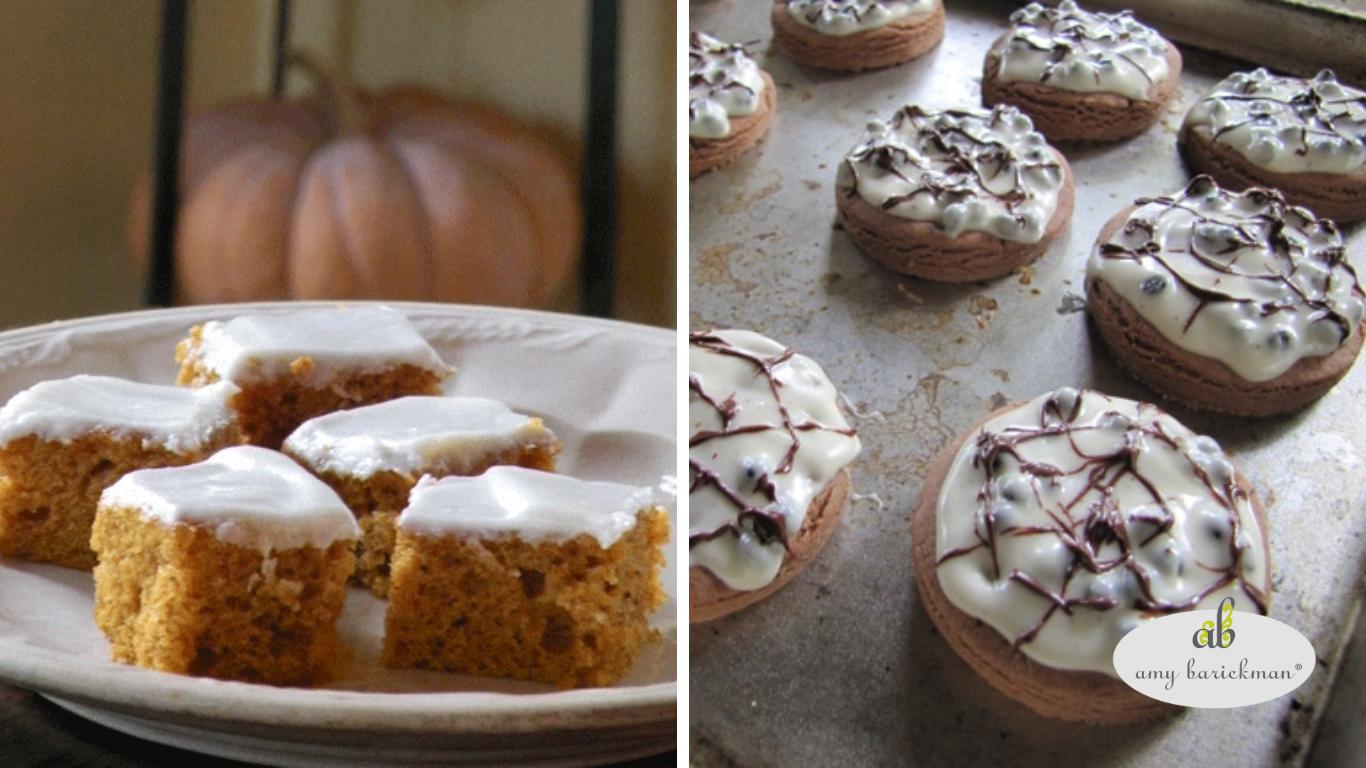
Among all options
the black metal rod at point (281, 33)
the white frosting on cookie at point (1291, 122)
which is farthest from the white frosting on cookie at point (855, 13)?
the black metal rod at point (281, 33)

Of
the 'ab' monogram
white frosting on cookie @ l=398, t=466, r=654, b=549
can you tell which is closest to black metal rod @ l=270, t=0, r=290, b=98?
white frosting on cookie @ l=398, t=466, r=654, b=549

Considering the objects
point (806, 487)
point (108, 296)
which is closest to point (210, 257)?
point (108, 296)

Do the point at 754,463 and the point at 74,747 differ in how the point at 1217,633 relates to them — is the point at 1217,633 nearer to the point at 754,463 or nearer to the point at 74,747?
the point at 754,463

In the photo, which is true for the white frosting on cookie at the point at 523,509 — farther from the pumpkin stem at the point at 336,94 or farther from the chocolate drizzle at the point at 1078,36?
the chocolate drizzle at the point at 1078,36

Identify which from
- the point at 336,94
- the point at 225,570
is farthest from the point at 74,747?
the point at 336,94

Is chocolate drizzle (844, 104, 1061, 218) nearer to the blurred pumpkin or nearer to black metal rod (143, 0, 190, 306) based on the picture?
the blurred pumpkin
